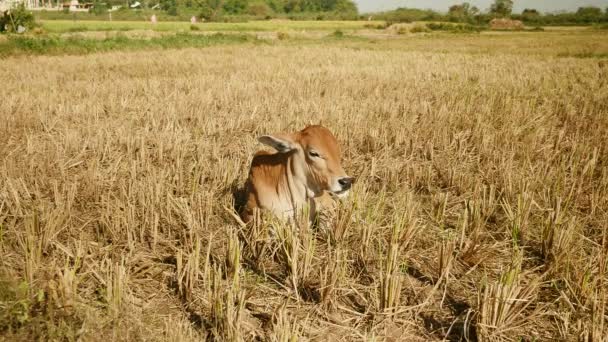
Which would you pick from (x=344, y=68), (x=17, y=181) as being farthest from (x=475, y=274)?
(x=344, y=68)

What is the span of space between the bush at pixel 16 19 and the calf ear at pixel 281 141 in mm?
26554

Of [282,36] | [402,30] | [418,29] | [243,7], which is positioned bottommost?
[282,36]

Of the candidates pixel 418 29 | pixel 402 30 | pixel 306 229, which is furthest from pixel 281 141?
pixel 418 29

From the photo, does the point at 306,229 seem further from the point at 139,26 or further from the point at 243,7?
the point at 243,7

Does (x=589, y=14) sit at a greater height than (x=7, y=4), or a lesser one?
greater

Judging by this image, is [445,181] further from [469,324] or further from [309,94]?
[309,94]

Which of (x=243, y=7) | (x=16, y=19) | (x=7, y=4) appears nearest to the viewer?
(x=16, y=19)

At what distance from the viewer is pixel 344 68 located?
13805 mm

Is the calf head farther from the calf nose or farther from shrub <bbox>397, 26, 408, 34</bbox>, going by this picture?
shrub <bbox>397, 26, 408, 34</bbox>

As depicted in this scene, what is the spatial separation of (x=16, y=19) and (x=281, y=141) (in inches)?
1086

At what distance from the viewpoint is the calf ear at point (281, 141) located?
3180 mm

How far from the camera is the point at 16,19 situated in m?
23.8

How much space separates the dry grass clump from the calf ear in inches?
22.5

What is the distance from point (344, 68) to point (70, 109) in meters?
8.79
